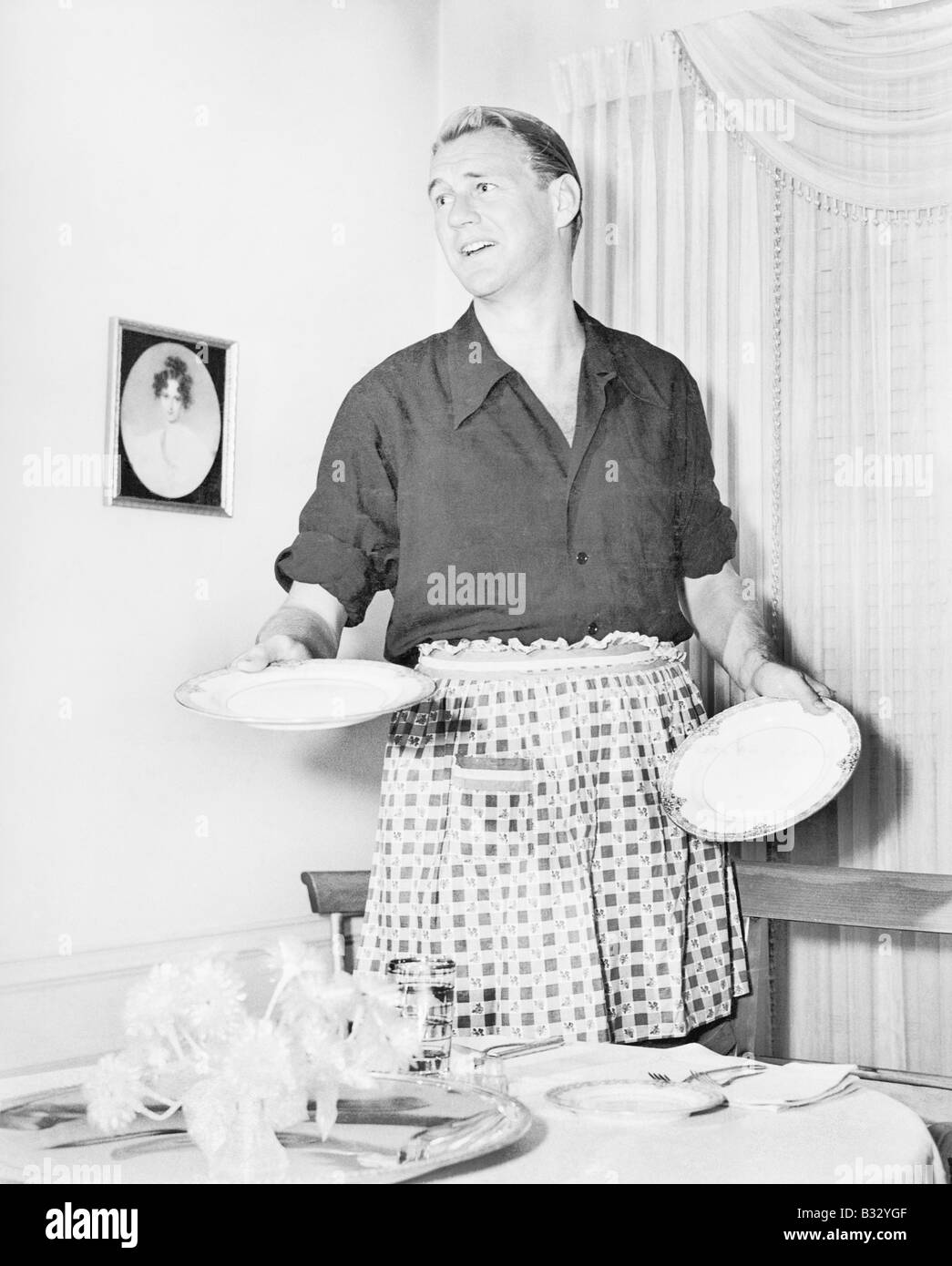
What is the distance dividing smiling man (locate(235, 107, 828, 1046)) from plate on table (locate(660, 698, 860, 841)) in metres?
0.04

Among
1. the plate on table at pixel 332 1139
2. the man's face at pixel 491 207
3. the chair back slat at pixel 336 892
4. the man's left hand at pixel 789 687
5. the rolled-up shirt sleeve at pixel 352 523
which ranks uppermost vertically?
the man's face at pixel 491 207

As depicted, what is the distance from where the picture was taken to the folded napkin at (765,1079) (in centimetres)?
114

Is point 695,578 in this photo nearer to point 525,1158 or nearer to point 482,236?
point 482,236

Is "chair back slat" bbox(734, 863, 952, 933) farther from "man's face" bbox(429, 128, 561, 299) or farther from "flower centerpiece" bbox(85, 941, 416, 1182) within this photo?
"flower centerpiece" bbox(85, 941, 416, 1182)

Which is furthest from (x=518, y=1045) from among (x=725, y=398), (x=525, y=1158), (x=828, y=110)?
(x=828, y=110)

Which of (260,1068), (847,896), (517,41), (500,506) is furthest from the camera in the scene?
(517,41)

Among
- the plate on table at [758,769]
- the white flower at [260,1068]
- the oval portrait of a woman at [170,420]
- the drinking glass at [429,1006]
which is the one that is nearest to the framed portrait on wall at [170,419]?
the oval portrait of a woman at [170,420]

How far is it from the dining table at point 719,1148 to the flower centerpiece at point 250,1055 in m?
0.10

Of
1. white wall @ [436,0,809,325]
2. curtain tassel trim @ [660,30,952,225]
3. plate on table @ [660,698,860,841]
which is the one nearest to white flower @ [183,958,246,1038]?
plate on table @ [660,698,860,841]

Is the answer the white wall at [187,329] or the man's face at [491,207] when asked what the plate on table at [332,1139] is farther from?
the man's face at [491,207]

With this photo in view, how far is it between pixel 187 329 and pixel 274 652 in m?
0.81

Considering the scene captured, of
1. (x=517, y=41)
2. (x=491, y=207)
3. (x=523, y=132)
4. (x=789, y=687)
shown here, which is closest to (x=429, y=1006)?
(x=789, y=687)

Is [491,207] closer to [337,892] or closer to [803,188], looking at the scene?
[803,188]

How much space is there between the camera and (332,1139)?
3.35 feet
